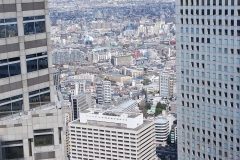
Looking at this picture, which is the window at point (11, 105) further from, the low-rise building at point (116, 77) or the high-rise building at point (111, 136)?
the low-rise building at point (116, 77)

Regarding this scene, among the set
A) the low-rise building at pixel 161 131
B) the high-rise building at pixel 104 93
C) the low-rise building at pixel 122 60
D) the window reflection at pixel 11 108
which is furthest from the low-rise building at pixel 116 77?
the window reflection at pixel 11 108

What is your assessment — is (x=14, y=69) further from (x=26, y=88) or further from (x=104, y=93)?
(x=104, y=93)

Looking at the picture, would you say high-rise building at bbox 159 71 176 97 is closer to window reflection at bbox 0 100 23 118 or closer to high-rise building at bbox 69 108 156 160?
high-rise building at bbox 69 108 156 160

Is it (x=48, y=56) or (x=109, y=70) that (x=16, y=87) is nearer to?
(x=48, y=56)

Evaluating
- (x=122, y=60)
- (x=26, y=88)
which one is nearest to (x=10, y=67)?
(x=26, y=88)

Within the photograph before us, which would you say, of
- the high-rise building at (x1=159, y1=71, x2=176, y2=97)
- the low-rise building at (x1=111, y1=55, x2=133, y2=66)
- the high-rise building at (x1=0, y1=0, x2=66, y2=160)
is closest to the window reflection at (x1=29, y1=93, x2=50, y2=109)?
the high-rise building at (x1=0, y1=0, x2=66, y2=160)

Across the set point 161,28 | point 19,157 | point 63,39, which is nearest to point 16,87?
point 19,157
